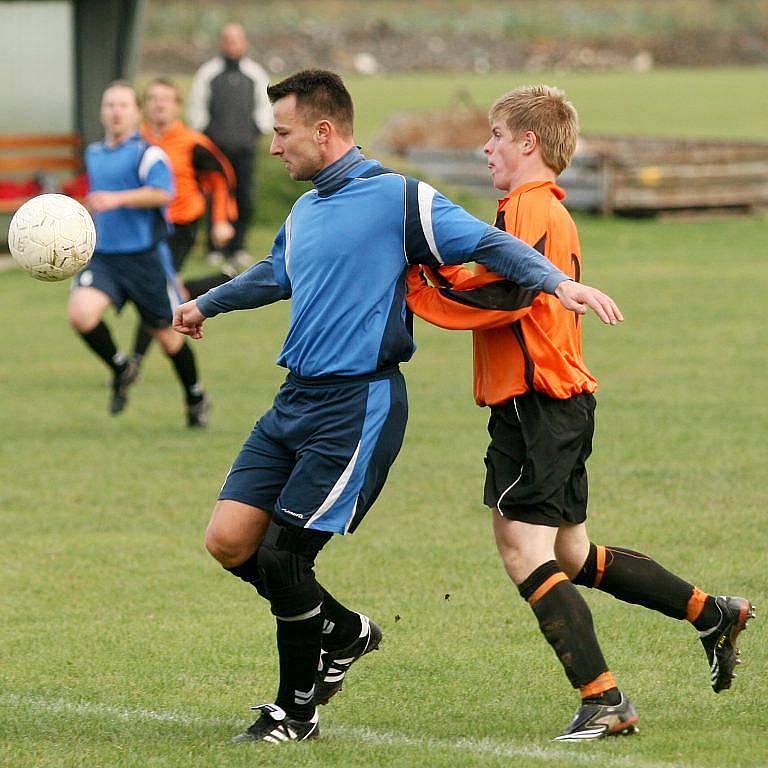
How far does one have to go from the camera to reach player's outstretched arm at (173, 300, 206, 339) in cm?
515

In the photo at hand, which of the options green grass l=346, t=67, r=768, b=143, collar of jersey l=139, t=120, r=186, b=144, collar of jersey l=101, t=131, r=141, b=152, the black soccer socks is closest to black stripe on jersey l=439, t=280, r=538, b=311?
the black soccer socks

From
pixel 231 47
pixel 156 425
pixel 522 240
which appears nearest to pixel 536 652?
pixel 522 240

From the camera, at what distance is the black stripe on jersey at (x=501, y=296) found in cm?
468

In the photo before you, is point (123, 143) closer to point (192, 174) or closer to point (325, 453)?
point (192, 174)

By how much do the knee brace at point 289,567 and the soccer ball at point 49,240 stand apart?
1.54m

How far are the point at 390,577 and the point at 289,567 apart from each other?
2.16 m

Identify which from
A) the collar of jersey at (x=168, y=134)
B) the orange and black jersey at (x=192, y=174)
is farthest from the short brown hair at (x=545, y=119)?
the collar of jersey at (x=168, y=134)

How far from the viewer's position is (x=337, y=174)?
16.0 ft

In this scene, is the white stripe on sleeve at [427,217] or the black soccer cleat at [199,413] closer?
the white stripe on sleeve at [427,217]


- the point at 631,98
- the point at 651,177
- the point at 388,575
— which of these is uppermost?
the point at 388,575

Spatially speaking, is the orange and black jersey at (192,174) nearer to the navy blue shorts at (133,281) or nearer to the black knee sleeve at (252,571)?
the navy blue shorts at (133,281)

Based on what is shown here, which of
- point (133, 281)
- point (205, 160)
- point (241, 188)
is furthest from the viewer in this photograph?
point (241, 188)

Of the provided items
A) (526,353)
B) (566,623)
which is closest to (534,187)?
(526,353)

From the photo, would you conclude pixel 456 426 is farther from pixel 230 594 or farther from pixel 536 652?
pixel 536 652
